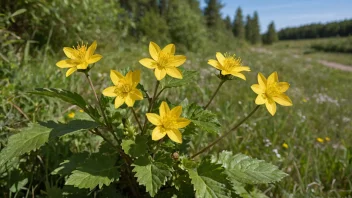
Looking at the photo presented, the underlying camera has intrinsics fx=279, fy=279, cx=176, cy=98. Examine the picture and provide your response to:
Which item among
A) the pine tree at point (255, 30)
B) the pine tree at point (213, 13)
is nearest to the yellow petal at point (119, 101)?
the pine tree at point (213, 13)

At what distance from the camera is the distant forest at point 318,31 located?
242ft

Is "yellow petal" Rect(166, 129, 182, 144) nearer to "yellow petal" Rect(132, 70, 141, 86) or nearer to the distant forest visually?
"yellow petal" Rect(132, 70, 141, 86)

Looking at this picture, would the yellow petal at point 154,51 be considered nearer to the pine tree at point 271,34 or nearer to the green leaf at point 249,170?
the green leaf at point 249,170

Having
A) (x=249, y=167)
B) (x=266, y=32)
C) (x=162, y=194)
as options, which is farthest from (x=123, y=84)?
(x=266, y=32)

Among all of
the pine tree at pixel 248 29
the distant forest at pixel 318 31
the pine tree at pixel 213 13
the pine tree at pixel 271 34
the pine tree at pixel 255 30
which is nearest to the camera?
the pine tree at pixel 213 13

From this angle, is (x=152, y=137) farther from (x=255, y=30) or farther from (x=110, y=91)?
(x=255, y=30)

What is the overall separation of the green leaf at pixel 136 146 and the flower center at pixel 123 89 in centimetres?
20

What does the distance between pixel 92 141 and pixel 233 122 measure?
1.48 m

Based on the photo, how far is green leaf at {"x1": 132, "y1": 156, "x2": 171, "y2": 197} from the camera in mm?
1057

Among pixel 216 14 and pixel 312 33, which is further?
pixel 312 33

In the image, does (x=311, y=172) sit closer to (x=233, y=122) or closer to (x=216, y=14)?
(x=233, y=122)

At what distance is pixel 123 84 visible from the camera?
115cm

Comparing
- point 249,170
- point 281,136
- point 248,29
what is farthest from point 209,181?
point 248,29

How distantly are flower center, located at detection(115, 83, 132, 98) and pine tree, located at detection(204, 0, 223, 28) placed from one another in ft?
122
